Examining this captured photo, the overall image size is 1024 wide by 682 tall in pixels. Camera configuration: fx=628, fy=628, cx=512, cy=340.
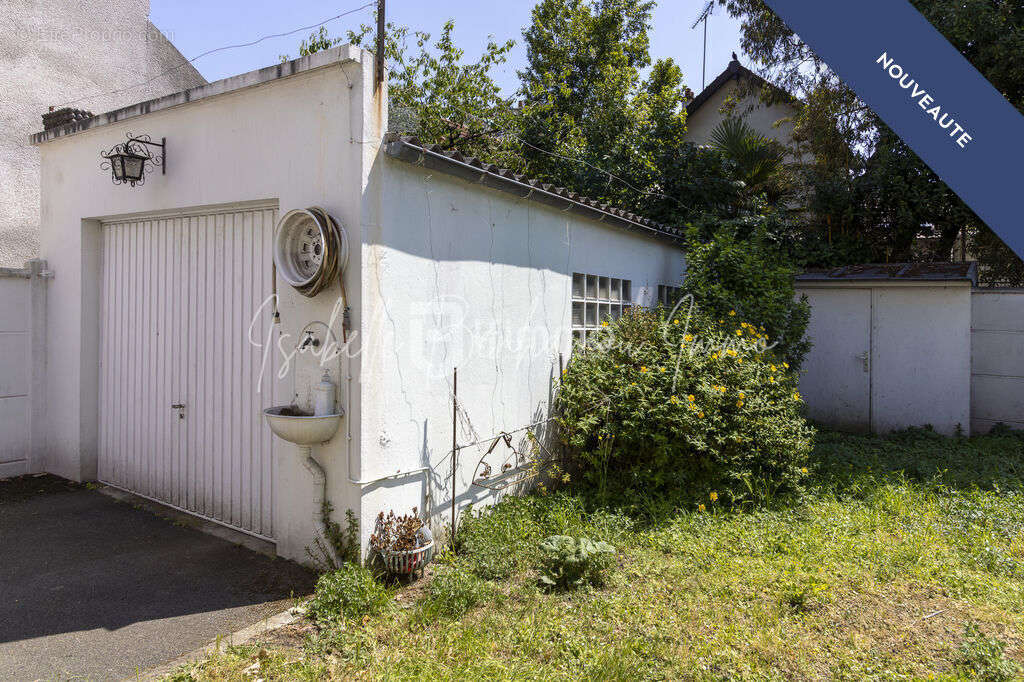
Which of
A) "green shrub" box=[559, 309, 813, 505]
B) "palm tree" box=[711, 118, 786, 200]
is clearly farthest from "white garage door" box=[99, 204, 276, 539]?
"palm tree" box=[711, 118, 786, 200]

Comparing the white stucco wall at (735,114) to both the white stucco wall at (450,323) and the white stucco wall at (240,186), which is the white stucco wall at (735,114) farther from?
Answer: the white stucco wall at (240,186)

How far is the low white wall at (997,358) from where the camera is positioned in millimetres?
8969

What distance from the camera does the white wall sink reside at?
14.0 ft

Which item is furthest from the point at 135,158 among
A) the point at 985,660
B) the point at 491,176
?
the point at 985,660

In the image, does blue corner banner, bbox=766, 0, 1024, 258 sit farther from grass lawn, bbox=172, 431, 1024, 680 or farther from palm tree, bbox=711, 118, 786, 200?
palm tree, bbox=711, 118, 786, 200

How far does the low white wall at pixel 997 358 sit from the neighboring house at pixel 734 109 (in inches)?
280

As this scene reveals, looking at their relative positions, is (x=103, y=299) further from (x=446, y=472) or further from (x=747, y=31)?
(x=747, y=31)

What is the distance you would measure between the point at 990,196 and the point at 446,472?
19.9 feet

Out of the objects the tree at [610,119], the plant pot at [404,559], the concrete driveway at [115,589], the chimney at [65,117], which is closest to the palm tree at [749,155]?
the tree at [610,119]

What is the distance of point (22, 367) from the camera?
682cm

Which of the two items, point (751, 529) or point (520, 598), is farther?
point (751, 529)

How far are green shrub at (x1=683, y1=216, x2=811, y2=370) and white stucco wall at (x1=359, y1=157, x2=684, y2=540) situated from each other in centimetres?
221

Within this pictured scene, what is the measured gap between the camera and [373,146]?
171 inches

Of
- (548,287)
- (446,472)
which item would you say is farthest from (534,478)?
(548,287)
